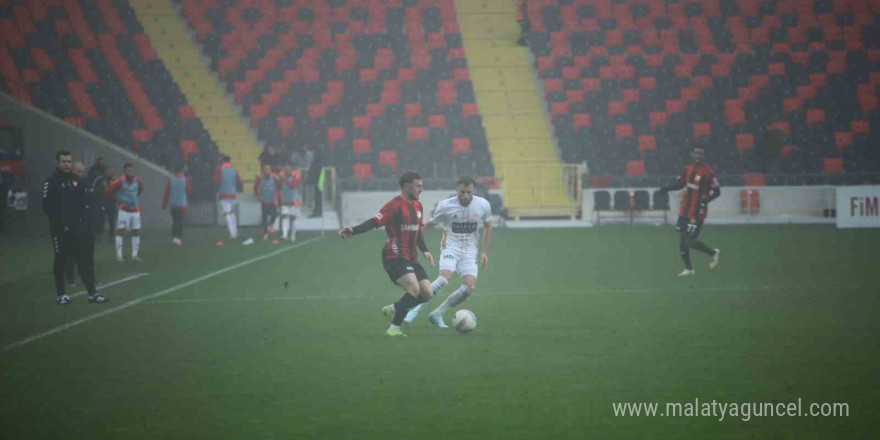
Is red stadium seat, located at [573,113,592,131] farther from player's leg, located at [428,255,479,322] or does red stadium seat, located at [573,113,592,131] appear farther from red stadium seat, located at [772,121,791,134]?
player's leg, located at [428,255,479,322]

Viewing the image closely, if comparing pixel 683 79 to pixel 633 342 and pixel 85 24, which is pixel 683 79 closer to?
pixel 85 24

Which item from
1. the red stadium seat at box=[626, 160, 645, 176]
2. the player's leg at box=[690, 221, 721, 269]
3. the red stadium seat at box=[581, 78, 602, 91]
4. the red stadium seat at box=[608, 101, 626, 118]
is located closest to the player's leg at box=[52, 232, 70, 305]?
the player's leg at box=[690, 221, 721, 269]

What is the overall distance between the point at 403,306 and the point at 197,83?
94.9 feet

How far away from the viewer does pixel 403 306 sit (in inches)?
409

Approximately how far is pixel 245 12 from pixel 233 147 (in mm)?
6815

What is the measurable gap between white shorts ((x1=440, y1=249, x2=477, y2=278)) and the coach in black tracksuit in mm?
5262

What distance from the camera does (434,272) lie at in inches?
715

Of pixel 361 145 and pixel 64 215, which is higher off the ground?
pixel 361 145

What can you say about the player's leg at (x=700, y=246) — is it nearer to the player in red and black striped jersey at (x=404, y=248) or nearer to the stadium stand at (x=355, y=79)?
the player in red and black striped jersey at (x=404, y=248)

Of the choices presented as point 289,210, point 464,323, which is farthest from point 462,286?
point 289,210

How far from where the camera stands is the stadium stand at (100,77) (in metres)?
33.3

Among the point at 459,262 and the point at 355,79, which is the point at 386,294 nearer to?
the point at 459,262

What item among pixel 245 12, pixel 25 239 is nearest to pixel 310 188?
pixel 25 239

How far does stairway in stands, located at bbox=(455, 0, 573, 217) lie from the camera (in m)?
32.6
